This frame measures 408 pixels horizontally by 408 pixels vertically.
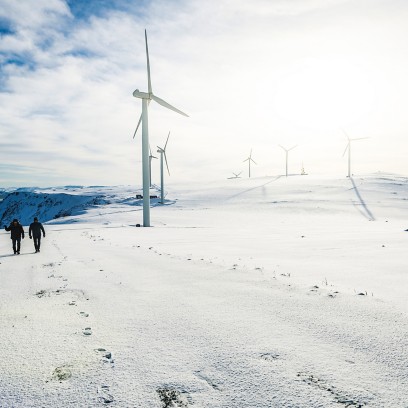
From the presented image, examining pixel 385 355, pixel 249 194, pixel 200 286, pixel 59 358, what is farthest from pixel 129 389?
pixel 249 194

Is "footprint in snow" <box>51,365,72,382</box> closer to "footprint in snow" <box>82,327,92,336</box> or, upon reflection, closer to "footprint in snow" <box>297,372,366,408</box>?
"footprint in snow" <box>82,327,92,336</box>

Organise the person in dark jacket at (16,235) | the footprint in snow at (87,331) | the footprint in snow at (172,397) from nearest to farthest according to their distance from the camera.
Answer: the footprint in snow at (172,397) → the footprint in snow at (87,331) → the person in dark jacket at (16,235)

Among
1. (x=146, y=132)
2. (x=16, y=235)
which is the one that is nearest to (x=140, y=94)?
(x=146, y=132)

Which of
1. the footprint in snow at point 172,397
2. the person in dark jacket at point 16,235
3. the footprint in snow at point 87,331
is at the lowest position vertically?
the footprint in snow at point 172,397

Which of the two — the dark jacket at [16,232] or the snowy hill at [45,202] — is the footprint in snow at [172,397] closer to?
the dark jacket at [16,232]

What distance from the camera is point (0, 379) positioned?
13.3 ft

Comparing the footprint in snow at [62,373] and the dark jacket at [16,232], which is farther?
the dark jacket at [16,232]

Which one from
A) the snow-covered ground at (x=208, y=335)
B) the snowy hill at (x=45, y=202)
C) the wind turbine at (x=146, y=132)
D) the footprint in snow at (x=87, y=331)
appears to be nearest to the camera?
the snow-covered ground at (x=208, y=335)

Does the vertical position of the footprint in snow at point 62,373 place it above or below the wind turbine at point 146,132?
below

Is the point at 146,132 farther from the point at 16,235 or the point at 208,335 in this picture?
the point at 208,335

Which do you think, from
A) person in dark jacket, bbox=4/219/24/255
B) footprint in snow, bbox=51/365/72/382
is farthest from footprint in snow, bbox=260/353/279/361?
person in dark jacket, bbox=4/219/24/255

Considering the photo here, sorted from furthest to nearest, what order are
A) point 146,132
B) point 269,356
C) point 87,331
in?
point 146,132
point 87,331
point 269,356

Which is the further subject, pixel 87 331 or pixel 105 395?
pixel 87 331

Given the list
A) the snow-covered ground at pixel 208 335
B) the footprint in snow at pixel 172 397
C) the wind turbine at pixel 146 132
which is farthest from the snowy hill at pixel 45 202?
the footprint in snow at pixel 172 397
